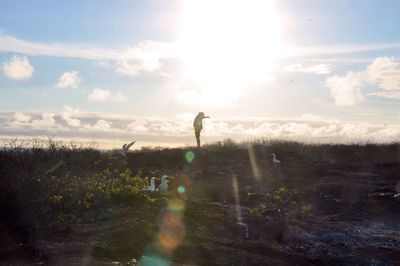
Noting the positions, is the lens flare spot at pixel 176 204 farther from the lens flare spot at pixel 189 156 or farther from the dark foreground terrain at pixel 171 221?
the lens flare spot at pixel 189 156

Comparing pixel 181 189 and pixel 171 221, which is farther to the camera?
pixel 181 189

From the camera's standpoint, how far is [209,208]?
45.3ft

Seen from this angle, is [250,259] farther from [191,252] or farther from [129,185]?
[129,185]

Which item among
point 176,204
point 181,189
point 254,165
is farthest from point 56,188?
point 254,165

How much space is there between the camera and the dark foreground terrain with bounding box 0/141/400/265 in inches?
397

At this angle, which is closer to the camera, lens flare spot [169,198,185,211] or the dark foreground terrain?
the dark foreground terrain

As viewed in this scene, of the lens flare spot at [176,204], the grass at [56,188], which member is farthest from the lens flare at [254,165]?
the lens flare spot at [176,204]

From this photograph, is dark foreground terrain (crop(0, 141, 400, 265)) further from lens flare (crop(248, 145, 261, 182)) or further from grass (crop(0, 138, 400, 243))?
lens flare (crop(248, 145, 261, 182))

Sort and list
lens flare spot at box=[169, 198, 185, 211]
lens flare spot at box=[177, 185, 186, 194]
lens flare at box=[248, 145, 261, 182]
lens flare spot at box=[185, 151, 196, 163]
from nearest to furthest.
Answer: lens flare spot at box=[169, 198, 185, 211] → lens flare spot at box=[177, 185, 186, 194] → lens flare at box=[248, 145, 261, 182] → lens flare spot at box=[185, 151, 196, 163]

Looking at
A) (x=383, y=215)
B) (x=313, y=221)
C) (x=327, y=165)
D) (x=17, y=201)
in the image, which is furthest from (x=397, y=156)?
(x=17, y=201)

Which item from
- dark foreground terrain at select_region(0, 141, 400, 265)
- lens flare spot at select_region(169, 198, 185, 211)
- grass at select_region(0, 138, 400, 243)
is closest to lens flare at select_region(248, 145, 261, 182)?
dark foreground terrain at select_region(0, 141, 400, 265)

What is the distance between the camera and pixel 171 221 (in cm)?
1152

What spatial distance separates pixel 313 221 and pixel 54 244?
734cm

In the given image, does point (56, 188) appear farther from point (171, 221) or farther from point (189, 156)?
point (189, 156)
